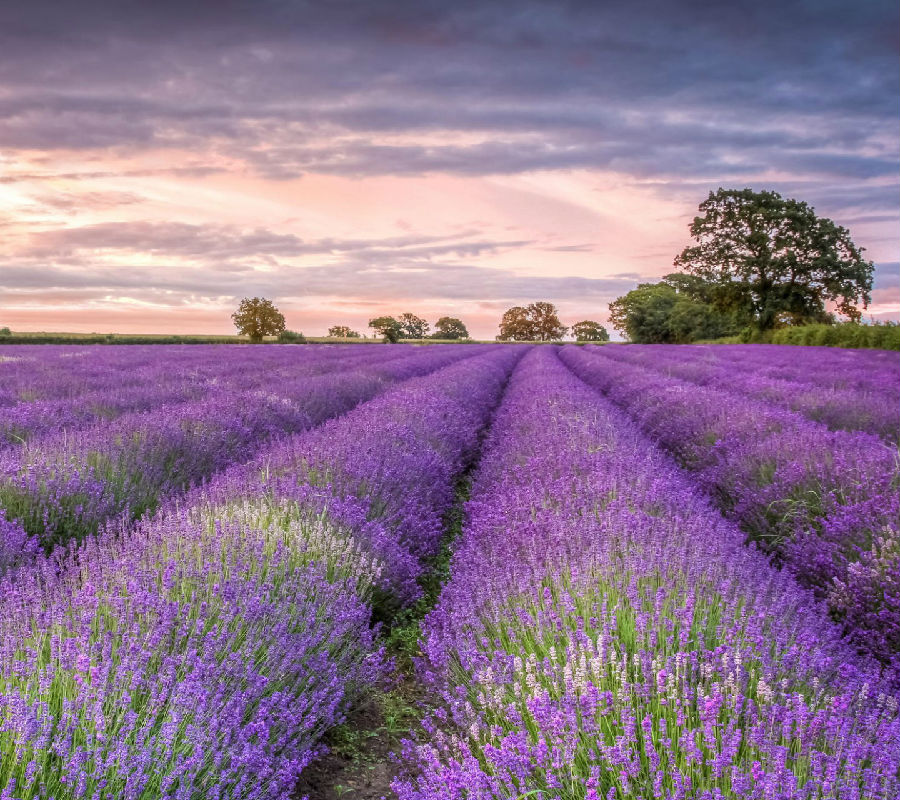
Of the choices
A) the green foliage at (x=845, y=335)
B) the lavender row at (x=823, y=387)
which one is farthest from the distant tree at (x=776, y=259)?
the lavender row at (x=823, y=387)

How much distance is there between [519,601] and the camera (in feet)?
8.23

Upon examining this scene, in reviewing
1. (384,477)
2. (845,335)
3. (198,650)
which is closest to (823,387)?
(384,477)

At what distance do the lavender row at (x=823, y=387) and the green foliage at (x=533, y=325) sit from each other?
256 feet

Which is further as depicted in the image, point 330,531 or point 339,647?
point 330,531

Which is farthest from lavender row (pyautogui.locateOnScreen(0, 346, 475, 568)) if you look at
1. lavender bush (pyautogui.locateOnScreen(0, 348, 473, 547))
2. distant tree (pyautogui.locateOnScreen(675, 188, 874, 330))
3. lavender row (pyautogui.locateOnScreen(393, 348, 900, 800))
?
distant tree (pyautogui.locateOnScreen(675, 188, 874, 330))

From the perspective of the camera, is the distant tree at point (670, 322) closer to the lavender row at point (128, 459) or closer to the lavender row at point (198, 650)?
the lavender row at point (128, 459)

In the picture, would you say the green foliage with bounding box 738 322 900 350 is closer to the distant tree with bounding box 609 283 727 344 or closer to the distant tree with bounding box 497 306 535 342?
the distant tree with bounding box 609 283 727 344

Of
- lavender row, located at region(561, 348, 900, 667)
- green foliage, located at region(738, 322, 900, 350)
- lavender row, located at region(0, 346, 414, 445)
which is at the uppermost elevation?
green foliage, located at region(738, 322, 900, 350)

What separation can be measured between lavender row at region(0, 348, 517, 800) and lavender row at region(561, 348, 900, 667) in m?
2.19

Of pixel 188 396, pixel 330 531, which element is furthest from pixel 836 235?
pixel 330 531

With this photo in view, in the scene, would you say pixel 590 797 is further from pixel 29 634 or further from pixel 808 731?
pixel 29 634

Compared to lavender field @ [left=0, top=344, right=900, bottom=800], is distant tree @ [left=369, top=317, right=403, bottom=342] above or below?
above

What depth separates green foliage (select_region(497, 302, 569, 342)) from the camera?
9506 cm

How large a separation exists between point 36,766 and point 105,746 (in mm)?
186
